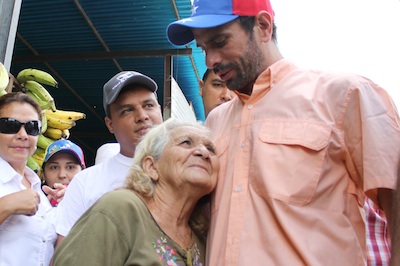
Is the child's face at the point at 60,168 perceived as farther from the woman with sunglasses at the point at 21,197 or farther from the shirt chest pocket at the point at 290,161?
the shirt chest pocket at the point at 290,161

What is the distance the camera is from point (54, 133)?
5270 mm

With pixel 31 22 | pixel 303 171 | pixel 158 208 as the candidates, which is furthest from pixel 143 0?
pixel 303 171

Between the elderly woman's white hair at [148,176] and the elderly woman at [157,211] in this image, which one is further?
the elderly woman's white hair at [148,176]

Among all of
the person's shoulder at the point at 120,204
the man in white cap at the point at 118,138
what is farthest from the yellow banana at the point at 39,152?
the person's shoulder at the point at 120,204

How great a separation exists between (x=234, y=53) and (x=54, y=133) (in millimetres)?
4001

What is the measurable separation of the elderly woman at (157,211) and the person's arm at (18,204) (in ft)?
2.29

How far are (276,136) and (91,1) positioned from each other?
4.98 meters

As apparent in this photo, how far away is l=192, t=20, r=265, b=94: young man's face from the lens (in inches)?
70.4

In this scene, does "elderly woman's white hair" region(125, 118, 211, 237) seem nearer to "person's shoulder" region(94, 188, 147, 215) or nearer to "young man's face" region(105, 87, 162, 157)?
"person's shoulder" region(94, 188, 147, 215)

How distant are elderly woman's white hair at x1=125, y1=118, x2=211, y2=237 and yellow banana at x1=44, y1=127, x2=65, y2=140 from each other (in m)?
3.37

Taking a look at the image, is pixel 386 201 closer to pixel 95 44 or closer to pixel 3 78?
pixel 3 78

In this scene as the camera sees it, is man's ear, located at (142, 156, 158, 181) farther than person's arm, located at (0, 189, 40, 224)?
No

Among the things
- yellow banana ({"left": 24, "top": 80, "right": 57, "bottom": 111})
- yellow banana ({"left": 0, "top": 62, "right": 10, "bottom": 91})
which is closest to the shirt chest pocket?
yellow banana ({"left": 0, "top": 62, "right": 10, "bottom": 91})

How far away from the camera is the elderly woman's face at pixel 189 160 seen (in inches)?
75.9
